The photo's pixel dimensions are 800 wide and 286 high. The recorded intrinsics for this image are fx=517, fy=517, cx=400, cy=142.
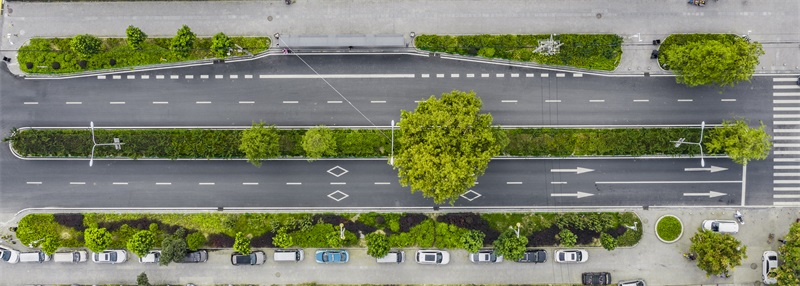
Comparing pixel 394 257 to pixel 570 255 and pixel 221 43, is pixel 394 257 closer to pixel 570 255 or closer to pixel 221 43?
pixel 570 255

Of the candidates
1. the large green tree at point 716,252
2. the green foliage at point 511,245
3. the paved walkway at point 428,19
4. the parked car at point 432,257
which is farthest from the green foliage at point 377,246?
the large green tree at point 716,252

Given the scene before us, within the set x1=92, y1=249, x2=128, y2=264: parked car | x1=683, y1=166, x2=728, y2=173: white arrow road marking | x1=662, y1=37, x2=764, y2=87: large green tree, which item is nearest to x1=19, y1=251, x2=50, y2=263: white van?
x1=92, y1=249, x2=128, y2=264: parked car

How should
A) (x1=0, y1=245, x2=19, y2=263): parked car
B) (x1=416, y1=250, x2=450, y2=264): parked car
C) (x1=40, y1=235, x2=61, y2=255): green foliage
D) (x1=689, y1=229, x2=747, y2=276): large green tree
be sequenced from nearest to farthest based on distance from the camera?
(x1=689, y1=229, x2=747, y2=276): large green tree, (x1=40, y1=235, x2=61, y2=255): green foliage, (x1=416, y1=250, x2=450, y2=264): parked car, (x1=0, y1=245, x2=19, y2=263): parked car

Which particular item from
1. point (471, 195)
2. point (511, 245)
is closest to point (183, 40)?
point (471, 195)

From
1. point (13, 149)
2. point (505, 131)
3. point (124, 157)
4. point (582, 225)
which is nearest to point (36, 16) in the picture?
point (13, 149)

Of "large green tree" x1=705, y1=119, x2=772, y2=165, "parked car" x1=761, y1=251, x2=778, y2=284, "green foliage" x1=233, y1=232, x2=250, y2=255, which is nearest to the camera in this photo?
"large green tree" x1=705, y1=119, x2=772, y2=165

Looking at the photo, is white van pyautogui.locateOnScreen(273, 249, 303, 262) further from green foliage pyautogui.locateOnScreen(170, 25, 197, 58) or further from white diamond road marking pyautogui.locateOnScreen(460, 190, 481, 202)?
green foliage pyautogui.locateOnScreen(170, 25, 197, 58)
